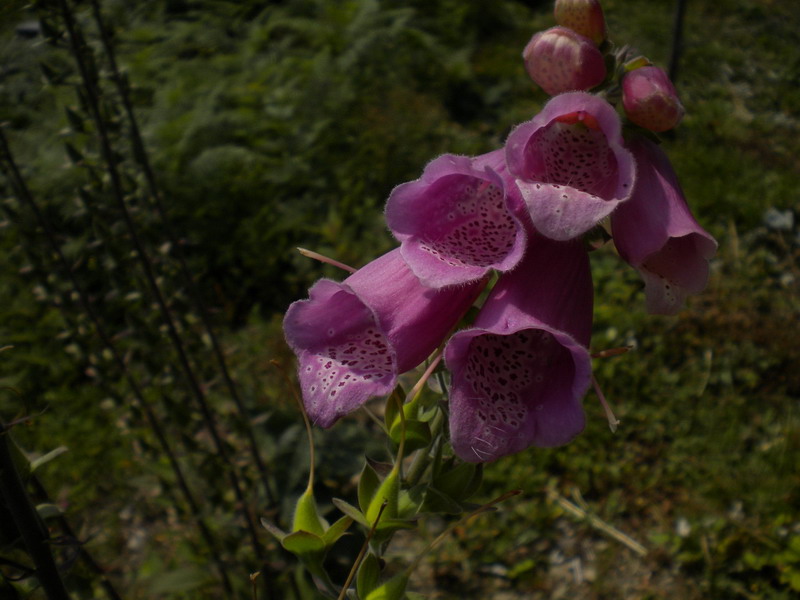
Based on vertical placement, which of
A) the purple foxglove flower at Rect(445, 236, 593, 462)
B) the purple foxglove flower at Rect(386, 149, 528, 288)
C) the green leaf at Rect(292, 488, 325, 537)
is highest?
the purple foxglove flower at Rect(386, 149, 528, 288)

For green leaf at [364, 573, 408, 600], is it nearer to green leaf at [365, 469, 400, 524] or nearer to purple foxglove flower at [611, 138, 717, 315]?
green leaf at [365, 469, 400, 524]

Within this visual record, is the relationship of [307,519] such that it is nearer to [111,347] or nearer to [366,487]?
[366,487]

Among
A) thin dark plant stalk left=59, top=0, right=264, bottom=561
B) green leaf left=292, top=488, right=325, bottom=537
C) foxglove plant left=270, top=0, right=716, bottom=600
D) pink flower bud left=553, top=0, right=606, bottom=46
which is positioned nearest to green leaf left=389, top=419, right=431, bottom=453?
foxglove plant left=270, top=0, right=716, bottom=600

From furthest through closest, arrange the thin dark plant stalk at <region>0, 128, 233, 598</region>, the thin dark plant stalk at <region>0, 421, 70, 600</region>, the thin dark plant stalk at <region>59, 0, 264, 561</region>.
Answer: the thin dark plant stalk at <region>0, 128, 233, 598</region>
the thin dark plant stalk at <region>59, 0, 264, 561</region>
the thin dark plant stalk at <region>0, 421, 70, 600</region>

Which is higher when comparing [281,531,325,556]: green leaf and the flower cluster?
the flower cluster

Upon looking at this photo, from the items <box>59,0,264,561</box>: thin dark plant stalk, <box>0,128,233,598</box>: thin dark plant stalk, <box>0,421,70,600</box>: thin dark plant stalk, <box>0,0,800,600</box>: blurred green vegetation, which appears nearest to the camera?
<box>0,421,70,600</box>: thin dark plant stalk

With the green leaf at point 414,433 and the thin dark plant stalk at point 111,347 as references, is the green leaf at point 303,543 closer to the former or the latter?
the green leaf at point 414,433

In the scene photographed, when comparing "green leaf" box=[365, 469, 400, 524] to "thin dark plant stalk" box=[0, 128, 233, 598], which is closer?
"green leaf" box=[365, 469, 400, 524]
